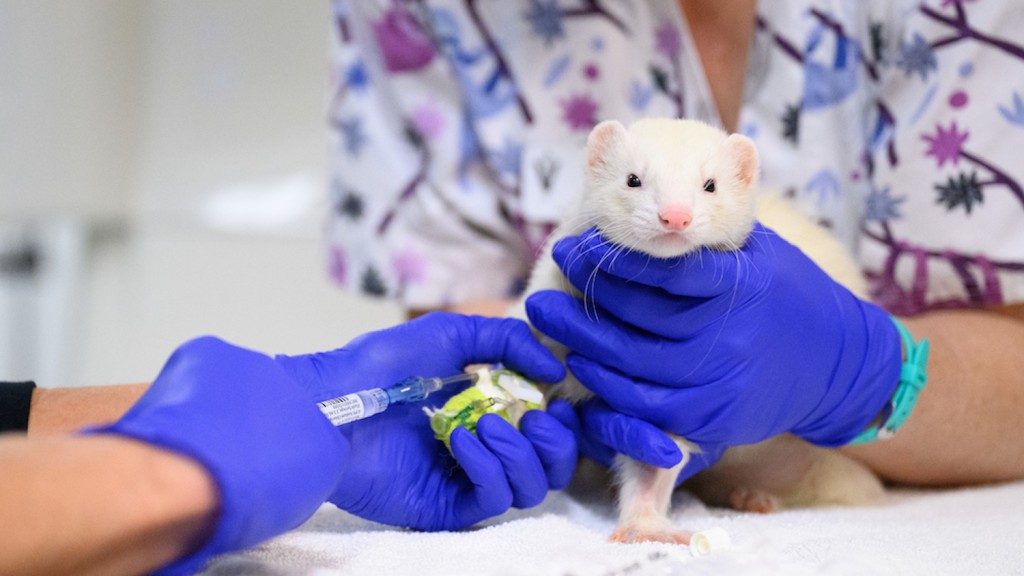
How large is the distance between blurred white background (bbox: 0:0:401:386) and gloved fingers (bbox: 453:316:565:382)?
59.6 inches

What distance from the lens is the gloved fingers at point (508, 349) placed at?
3.69 feet

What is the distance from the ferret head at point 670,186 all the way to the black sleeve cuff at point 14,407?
677 millimetres

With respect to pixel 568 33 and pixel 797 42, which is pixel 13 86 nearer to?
pixel 568 33

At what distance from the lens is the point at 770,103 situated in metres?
1.52

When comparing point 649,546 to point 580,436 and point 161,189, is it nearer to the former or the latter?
point 580,436

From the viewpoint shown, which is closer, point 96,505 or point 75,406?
point 96,505

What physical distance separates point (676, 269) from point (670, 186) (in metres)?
0.10

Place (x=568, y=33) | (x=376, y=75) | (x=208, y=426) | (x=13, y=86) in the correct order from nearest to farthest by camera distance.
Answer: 1. (x=208, y=426)
2. (x=568, y=33)
3. (x=376, y=75)
4. (x=13, y=86)

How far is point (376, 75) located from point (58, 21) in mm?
1390

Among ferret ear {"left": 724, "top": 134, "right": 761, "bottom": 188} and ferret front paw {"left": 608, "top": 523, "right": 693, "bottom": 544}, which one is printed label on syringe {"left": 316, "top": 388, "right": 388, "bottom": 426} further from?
ferret ear {"left": 724, "top": 134, "right": 761, "bottom": 188}

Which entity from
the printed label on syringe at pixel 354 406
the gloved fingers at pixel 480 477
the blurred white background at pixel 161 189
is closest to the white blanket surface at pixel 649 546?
the gloved fingers at pixel 480 477

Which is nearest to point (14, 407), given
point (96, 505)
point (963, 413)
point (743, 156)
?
point (96, 505)

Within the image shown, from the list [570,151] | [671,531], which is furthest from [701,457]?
[570,151]

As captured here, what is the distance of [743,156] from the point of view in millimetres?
1097
